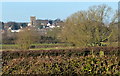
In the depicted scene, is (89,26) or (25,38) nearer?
(89,26)

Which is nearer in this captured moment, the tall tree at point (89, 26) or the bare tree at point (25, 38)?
the tall tree at point (89, 26)

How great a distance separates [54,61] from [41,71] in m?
0.60

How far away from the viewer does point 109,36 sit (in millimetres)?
19906

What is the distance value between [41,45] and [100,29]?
26.4 feet

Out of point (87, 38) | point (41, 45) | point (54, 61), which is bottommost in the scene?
point (41, 45)

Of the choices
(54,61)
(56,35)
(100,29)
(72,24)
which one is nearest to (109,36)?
(100,29)

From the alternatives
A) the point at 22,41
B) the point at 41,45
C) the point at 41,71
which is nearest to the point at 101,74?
the point at 41,71

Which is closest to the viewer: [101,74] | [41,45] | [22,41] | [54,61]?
[101,74]

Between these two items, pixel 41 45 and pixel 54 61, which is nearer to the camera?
pixel 54 61

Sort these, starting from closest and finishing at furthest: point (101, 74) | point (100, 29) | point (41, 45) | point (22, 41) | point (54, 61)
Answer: point (101, 74) < point (54, 61) < point (100, 29) < point (22, 41) < point (41, 45)

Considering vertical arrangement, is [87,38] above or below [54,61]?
below

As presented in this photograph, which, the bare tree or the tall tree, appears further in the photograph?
the bare tree

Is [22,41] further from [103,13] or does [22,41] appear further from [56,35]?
[103,13]

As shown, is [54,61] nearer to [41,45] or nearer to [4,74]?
[4,74]
